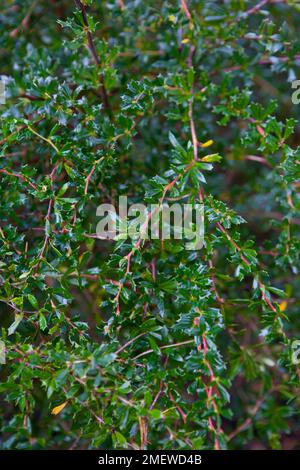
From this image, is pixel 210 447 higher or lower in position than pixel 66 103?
lower

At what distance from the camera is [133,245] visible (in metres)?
1.10

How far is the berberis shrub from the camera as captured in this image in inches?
43.1

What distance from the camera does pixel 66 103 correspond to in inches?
48.4

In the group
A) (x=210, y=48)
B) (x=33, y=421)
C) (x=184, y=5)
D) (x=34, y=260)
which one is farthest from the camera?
(x=33, y=421)

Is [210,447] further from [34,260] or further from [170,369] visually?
[34,260]

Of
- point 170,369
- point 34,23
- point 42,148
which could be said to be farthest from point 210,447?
point 34,23

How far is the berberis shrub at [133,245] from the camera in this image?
1.09 m

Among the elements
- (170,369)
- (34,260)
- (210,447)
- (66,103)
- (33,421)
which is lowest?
(33,421)

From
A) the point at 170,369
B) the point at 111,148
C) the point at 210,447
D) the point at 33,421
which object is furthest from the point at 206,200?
the point at 33,421

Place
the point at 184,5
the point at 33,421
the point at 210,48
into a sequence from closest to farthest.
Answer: the point at 184,5 → the point at 210,48 → the point at 33,421

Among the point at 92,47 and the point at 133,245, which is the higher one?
the point at 92,47

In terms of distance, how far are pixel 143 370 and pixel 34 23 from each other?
3.67 ft

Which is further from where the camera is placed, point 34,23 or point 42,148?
point 34,23

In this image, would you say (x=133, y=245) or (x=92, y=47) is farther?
(x=92, y=47)
